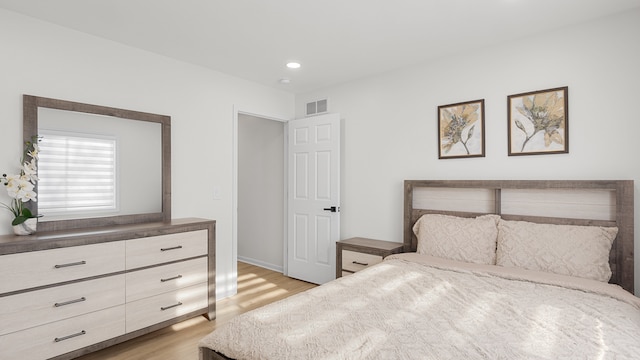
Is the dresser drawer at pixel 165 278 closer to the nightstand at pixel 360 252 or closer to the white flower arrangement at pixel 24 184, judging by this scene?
the white flower arrangement at pixel 24 184

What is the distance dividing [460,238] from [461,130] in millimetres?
1025

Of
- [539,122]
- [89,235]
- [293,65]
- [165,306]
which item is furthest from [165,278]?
[539,122]

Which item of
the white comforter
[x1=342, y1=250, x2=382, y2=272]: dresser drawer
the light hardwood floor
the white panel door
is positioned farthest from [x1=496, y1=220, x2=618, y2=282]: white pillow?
the light hardwood floor

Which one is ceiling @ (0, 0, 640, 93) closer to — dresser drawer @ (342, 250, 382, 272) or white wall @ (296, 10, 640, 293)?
white wall @ (296, 10, 640, 293)

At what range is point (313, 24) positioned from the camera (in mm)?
2498

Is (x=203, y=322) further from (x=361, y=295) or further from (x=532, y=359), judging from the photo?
(x=532, y=359)

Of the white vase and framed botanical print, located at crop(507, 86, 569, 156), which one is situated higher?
framed botanical print, located at crop(507, 86, 569, 156)

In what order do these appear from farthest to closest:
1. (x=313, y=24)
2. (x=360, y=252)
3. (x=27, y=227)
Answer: (x=360, y=252), (x=313, y=24), (x=27, y=227)

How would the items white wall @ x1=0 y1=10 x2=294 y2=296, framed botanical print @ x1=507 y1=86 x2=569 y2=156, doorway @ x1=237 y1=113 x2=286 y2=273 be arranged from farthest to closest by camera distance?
doorway @ x1=237 y1=113 x2=286 y2=273
framed botanical print @ x1=507 y1=86 x2=569 y2=156
white wall @ x1=0 y1=10 x2=294 y2=296

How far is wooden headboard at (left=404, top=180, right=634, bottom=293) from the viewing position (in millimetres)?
2273

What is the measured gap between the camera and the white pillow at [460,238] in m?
2.62

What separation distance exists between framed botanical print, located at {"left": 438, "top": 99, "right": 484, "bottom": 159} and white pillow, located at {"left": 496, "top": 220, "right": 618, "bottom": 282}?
804 mm

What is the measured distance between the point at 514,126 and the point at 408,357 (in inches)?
90.8

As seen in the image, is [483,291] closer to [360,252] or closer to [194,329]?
[360,252]
